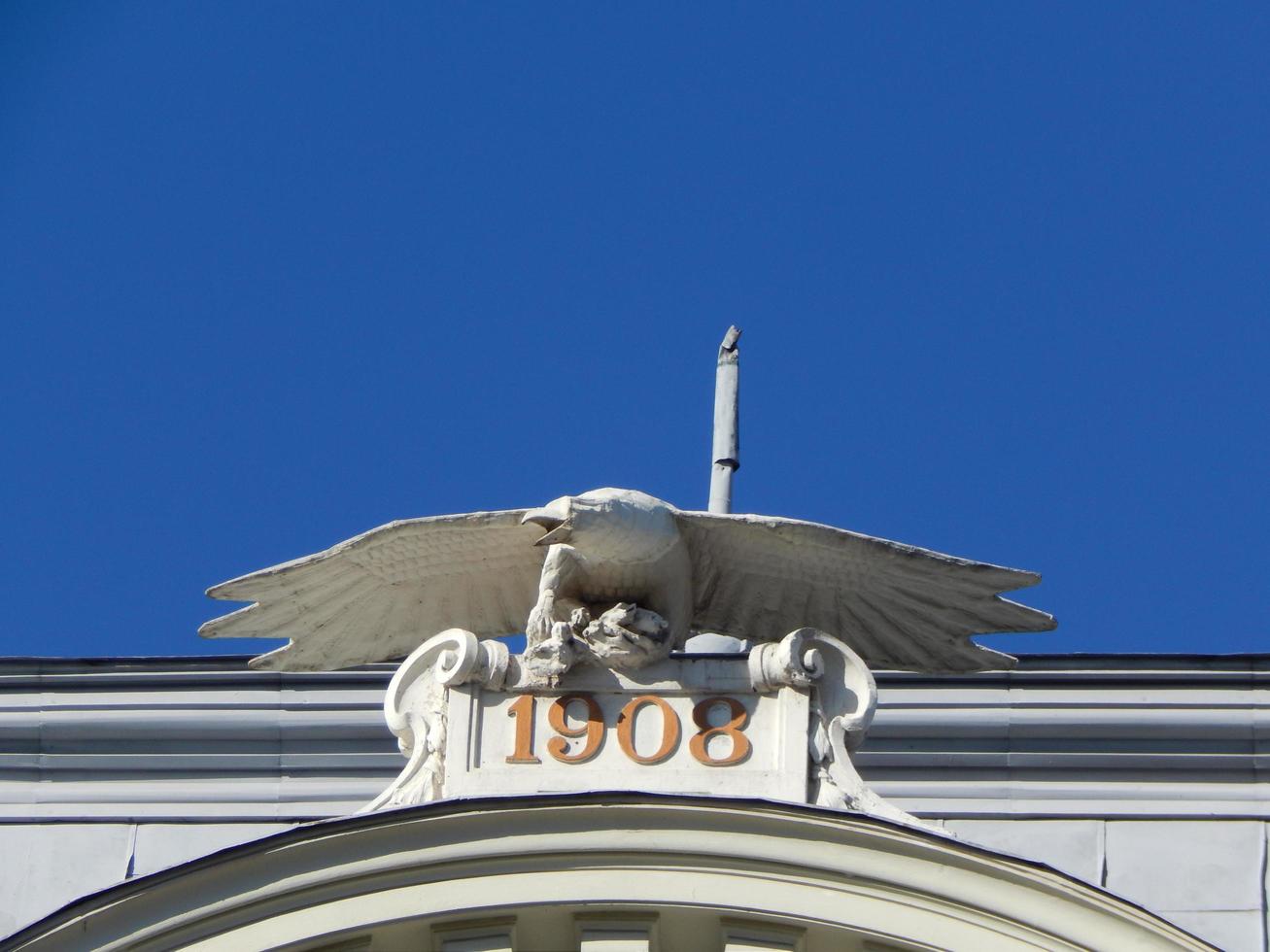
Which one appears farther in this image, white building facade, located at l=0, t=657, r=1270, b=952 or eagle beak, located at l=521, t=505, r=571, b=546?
eagle beak, located at l=521, t=505, r=571, b=546

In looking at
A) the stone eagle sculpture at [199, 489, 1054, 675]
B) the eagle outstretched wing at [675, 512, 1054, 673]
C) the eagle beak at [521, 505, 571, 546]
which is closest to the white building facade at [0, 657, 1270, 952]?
the stone eagle sculpture at [199, 489, 1054, 675]

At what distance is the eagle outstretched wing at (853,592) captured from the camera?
12234 mm

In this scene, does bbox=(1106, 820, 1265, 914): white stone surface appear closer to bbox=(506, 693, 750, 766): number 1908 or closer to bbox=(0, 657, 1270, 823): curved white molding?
bbox=(0, 657, 1270, 823): curved white molding

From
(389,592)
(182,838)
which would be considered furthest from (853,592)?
(182,838)

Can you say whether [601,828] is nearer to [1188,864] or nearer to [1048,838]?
[1048,838]

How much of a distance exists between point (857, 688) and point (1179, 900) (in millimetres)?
2330

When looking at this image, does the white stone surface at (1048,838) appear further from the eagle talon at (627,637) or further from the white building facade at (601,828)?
the eagle talon at (627,637)

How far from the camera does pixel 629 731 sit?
39.0ft

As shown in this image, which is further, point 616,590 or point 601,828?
point 616,590

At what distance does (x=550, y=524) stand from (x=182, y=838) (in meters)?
2.89

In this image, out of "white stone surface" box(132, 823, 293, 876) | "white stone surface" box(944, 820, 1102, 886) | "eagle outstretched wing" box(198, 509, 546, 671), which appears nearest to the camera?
"eagle outstretched wing" box(198, 509, 546, 671)

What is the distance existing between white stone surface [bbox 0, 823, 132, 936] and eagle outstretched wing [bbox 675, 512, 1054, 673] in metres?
3.03

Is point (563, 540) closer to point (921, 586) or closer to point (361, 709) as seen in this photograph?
point (921, 586)

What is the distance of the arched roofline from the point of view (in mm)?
11383
